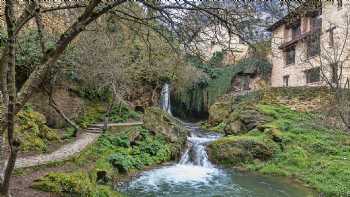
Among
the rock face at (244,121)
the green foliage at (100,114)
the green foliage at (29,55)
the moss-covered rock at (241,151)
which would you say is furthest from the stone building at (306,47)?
the green foliage at (29,55)

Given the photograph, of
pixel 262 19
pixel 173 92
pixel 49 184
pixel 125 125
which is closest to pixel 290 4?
pixel 262 19

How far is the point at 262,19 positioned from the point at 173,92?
27178mm

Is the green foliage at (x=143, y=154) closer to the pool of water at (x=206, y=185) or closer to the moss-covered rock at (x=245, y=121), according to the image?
the pool of water at (x=206, y=185)

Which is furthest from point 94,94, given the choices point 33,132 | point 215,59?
point 215,59

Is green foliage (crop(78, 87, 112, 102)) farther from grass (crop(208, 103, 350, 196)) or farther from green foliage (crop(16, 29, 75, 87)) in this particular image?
grass (crop(208, 103, 350, 196))

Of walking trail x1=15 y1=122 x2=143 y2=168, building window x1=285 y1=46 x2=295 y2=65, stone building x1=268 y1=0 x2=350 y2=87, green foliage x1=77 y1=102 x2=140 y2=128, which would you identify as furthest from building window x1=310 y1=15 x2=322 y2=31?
walking trail x1=15 y1=122 x2=143 y2=168

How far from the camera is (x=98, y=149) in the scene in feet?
50.3

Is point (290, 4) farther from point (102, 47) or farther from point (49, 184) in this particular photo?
point (102, 47)

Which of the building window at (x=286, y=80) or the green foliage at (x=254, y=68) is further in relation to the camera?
the green foliage at (x=254, y=68)

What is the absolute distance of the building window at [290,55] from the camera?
31.5 metres

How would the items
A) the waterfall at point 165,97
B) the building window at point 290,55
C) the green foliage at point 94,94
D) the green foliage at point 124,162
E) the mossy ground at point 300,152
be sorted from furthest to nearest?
the building window at point 290,55, the waterfall at point 165,97, the green foliage at point 94,94, the green foliage at point 124,162, the mossy ground at point 300,152

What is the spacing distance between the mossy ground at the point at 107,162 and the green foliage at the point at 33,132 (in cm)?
166

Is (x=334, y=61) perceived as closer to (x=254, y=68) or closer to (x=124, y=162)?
(x=124, y=162)

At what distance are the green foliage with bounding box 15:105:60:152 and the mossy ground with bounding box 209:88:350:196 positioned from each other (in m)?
7.35
